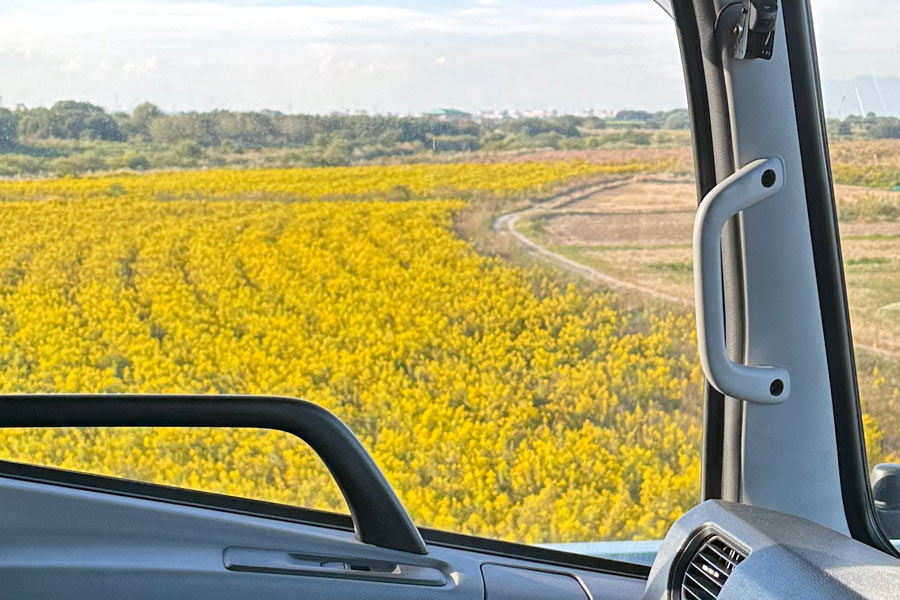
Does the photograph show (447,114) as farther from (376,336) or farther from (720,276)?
(720,276)

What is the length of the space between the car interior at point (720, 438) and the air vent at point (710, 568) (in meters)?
0.04

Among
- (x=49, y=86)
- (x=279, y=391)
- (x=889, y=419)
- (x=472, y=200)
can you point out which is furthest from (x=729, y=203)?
(x=49, y=86)

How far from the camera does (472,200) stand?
2980 mm

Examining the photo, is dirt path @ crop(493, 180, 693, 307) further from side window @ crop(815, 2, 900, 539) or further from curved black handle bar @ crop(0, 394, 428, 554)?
curved black handle bar @ crop(0, 394, 428, 554)

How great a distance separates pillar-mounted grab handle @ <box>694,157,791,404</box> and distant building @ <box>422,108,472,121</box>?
1282 millimetres

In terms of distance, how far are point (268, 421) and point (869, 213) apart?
1207 mm

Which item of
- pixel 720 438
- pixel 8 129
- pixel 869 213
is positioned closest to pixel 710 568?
pixel 720 438

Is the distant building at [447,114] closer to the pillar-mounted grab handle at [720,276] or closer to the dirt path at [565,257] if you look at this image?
the dirt path at [565,257]

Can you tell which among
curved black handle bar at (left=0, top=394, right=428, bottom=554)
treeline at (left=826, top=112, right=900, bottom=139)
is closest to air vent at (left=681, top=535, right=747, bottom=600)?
curved black handle bar at (left=0, top=394, right=428, bottom=554)

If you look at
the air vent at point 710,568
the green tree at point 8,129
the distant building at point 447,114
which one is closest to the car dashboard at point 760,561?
the air vent at point 710,568

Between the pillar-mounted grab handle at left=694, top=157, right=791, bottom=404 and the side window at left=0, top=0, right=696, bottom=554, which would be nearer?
the pillar-mounted grab handle at left=694, top=157, right=791, bottom=404

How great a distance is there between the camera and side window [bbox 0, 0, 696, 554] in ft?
8.89

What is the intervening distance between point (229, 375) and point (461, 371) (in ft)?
2.53

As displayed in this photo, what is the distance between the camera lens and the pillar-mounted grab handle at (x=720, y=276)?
1634 millimetres
